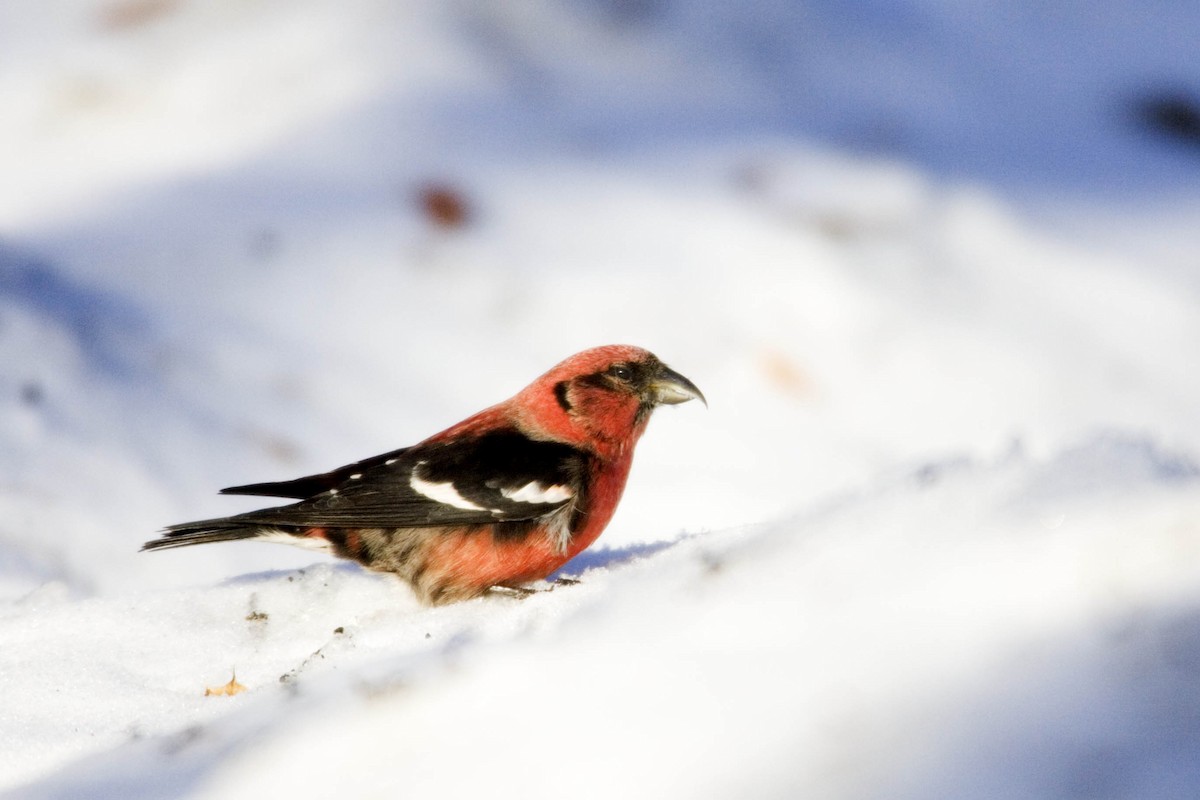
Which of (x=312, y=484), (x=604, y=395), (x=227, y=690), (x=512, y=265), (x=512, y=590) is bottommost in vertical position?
(x=227, y=690)

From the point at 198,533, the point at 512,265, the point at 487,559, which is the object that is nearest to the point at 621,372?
the point at 487,559

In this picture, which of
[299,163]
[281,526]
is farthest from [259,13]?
[281,526]

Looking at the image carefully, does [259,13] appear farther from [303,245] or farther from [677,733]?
[677,733]

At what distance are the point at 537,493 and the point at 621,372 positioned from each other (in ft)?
1.53

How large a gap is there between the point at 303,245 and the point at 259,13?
97 cm

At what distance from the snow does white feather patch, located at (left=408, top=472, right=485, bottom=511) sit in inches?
9.1

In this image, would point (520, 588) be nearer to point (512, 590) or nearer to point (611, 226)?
point (512, 590)

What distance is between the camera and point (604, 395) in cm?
321

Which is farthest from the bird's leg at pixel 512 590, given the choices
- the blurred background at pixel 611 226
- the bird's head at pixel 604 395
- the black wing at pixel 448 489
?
the blurred background at pixel 611 226

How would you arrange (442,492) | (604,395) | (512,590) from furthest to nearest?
(604,395) → (442,492) → (512,590)

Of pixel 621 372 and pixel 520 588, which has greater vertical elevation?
pixel 621 372

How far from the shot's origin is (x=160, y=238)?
4.48 meters

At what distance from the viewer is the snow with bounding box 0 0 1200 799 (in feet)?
11.0

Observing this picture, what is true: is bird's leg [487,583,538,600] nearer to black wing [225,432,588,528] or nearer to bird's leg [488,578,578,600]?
bird's leg [488,578,578,600]
